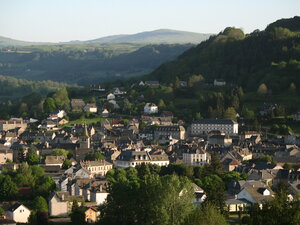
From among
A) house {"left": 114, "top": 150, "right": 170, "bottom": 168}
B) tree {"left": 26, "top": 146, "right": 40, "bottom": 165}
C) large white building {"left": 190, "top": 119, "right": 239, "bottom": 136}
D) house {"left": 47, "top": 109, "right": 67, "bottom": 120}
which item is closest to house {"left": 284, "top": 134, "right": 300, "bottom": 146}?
large white building {"left": 190, "top": 119, "right": 239, "bottom": 136}

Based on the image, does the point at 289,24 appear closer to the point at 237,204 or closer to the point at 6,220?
the point at 237,204

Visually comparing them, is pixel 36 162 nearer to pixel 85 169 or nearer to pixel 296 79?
pixel 85 169

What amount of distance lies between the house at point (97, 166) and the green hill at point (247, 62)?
4355 cm

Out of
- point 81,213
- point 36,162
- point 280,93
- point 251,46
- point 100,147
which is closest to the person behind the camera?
point 81,213

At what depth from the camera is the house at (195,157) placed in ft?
208

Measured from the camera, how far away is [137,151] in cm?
6331

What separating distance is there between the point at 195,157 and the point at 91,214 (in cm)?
1982

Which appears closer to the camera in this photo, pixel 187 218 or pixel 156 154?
pixel 187 218

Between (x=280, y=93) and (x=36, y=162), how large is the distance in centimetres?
4586

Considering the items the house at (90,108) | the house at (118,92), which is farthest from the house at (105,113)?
the house at (118,92)

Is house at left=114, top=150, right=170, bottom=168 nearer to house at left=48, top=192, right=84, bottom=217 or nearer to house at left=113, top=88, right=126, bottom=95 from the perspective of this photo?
house at left=48, top=192, right=84, bottom=217

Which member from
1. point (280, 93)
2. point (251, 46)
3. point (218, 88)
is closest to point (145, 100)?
point (218, 88)

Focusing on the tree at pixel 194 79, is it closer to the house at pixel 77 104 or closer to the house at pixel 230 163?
the house at pixel 77 104

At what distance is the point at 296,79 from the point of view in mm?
101875
